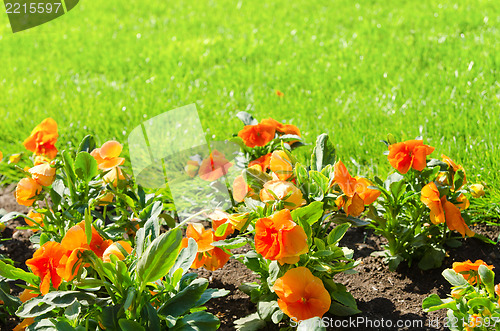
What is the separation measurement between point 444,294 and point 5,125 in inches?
118

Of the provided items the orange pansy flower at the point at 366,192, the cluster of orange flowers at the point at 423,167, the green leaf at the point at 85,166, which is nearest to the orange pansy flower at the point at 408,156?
the cluster of orange flowers at the point at 423,167

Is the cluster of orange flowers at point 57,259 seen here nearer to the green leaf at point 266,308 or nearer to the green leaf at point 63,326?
the green leaf at point 63,326

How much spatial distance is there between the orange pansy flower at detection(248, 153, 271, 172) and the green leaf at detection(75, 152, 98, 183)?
1.95 ft

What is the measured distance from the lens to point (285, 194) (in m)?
1.54

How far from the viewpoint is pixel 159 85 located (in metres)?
3.94

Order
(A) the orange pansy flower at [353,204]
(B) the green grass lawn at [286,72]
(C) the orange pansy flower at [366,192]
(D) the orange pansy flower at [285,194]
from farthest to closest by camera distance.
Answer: (B) the green grass lawn at [286,72] < (C) the orange pansy flower at [366,192] < (A) the orange pansy flower at [353,204] < (D) the orange pansy flower at [285,194]

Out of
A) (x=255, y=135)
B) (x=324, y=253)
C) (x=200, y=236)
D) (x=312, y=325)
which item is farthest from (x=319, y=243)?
(x=255, y=135)

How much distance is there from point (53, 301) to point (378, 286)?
45.1 inches

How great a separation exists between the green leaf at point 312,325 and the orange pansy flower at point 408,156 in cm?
63

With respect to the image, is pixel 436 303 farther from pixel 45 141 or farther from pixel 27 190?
pixel 45 141

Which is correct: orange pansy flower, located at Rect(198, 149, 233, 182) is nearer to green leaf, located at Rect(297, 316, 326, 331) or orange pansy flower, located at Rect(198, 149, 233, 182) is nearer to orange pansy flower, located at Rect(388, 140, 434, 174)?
orange pansy flower, located at Rect(388, 140, 434, 174)

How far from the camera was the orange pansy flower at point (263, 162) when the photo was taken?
2004 mm

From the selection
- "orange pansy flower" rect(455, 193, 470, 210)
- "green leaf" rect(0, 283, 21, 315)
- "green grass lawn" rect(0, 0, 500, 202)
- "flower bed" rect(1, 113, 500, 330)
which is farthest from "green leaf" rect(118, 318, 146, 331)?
"green grass lawn" rect(0, 0, 500, 202)

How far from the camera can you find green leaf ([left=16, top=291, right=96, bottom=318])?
1.37 m
